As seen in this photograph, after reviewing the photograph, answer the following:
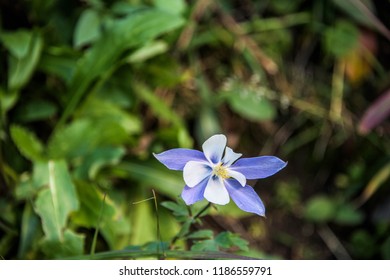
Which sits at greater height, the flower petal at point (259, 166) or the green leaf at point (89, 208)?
the green leaf at point (89, 208)

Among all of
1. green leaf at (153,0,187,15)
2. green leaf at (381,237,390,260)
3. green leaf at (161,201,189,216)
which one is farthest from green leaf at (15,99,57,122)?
green leaf at (381,237,390,260)

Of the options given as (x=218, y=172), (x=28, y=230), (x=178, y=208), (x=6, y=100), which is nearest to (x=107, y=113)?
(x=6, y=100)

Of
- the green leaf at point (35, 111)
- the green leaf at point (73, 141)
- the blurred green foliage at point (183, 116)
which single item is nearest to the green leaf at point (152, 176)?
the blurred green foliage at point (183, 116)

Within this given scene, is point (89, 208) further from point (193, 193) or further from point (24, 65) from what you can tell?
point (193, 193)

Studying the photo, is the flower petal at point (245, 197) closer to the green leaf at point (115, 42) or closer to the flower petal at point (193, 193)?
the flower petal at point (193, 193)

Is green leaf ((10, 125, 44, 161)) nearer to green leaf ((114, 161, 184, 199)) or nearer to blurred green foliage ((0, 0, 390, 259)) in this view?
blurred green foliage ((0, 0, 390, 259))

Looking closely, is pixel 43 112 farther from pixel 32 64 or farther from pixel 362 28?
pixel 362 28
